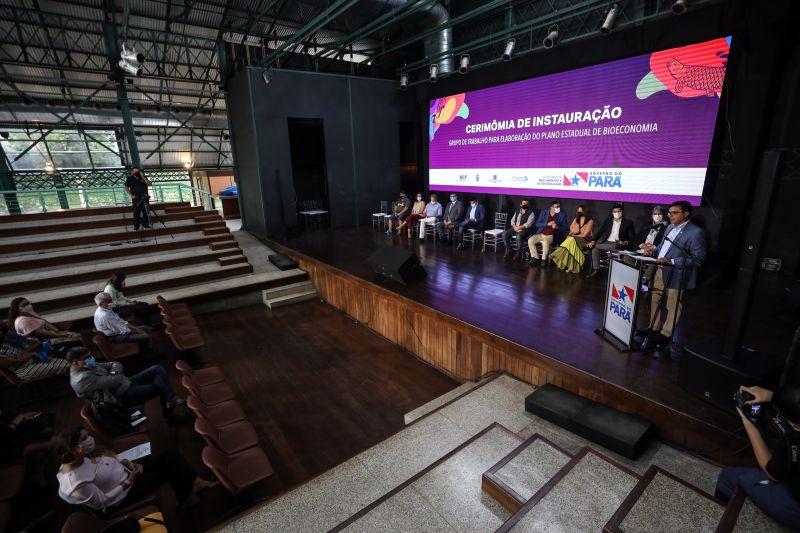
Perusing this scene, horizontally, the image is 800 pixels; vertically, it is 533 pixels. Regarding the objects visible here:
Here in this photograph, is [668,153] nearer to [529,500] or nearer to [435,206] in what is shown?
[435,206]

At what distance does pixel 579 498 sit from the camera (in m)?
1.89

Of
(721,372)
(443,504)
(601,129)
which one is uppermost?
(601,129)

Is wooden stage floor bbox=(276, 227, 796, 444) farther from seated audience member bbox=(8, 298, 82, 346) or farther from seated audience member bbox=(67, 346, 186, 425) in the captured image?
seated audience member bbox=(8, 298, 82, 346)

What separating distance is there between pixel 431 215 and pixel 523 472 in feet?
20.2

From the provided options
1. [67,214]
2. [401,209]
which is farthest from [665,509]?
[67,214]

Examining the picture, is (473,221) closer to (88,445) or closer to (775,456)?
(775,456)

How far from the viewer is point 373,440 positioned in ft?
10.7

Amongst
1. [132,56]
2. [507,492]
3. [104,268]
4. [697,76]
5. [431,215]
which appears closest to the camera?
[507,492]

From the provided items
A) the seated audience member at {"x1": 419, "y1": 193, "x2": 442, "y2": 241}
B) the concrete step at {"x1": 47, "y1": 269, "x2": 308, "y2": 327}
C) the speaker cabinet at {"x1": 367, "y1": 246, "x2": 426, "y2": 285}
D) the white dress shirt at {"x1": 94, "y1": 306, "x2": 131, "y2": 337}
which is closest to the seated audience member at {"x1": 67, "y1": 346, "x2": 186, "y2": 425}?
the white dress shirt at {"x1": 94, "y1": 306, "x2": 131, "y2": 337}

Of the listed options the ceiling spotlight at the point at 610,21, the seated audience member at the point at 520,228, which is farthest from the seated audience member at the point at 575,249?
the ceiling spotlight at the point at 610,21

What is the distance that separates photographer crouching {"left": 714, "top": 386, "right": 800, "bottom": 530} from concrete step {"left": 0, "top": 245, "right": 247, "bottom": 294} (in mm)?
7356

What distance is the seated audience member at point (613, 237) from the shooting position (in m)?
5.16

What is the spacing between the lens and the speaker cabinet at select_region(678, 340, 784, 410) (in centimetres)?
218

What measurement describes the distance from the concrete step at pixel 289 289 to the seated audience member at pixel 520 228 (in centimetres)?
374
